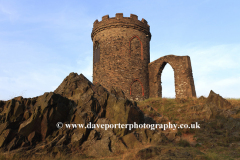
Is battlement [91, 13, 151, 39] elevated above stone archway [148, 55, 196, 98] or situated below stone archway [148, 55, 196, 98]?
above

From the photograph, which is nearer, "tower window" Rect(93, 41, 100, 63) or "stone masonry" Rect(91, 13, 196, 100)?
"stone masonry" Rect(91, 13, 196, 100)

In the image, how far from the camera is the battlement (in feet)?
64.8

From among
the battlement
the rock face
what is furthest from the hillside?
the battlement

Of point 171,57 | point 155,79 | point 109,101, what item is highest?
point 171,57

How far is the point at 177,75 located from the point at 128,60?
4915 millimetres

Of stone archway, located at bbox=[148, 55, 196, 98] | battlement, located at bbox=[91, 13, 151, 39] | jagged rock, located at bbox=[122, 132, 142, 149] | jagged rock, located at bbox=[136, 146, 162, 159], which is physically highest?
battlement, located at bbox=[91, 13, 151, 39]

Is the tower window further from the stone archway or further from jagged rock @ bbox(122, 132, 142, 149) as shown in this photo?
jagged rock @ bbox(122, 132, 142, 149)

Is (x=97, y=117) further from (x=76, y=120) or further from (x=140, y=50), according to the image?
(x=140, y=50)

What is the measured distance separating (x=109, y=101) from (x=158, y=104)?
751 cm

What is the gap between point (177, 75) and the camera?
1828 cm

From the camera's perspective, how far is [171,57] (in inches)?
749

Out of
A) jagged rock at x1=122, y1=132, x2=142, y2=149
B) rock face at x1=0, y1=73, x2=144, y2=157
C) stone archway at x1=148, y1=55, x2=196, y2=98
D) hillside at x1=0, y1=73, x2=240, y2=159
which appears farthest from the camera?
stone archway at x1=148, y1=55, x2=196, y2=98

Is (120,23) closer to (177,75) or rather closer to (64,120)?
(177,75)

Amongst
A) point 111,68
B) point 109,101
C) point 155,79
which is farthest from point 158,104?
point 109,101
